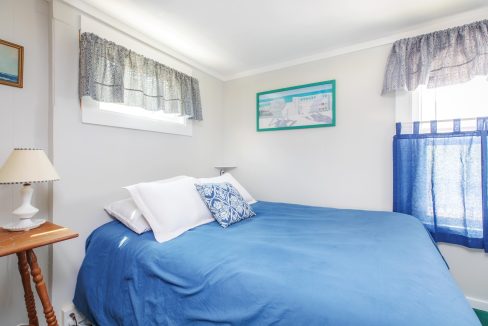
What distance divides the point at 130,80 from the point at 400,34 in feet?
7.90

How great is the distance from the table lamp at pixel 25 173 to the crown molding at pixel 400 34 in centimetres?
237

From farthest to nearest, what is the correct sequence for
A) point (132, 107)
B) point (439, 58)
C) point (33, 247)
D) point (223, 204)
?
point (132, 107) < point (439, 58) < point (223, 204) < point (33, 247)

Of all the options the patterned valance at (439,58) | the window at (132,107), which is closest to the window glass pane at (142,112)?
the window at (132,107)

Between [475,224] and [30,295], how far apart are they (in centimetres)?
307

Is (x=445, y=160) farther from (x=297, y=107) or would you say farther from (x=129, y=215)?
(x=129, y=215)

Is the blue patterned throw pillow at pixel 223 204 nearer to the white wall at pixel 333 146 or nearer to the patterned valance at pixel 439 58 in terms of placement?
the white wall at pixel 333 146

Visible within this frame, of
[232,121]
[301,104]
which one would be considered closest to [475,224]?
[301,104]

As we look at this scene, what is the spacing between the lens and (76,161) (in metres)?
1.70

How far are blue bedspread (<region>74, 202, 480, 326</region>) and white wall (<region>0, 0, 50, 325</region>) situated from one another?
0.36 metres

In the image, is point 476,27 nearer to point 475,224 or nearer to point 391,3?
point 391,3

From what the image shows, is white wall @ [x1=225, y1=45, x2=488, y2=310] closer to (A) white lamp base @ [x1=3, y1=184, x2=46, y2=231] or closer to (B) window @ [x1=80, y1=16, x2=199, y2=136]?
(B) window @ [x1=80, y1=16, x2=199, y2=136]

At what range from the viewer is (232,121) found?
10.3 feet

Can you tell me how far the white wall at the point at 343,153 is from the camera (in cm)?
216

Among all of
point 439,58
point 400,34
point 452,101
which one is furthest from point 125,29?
point 452,101
